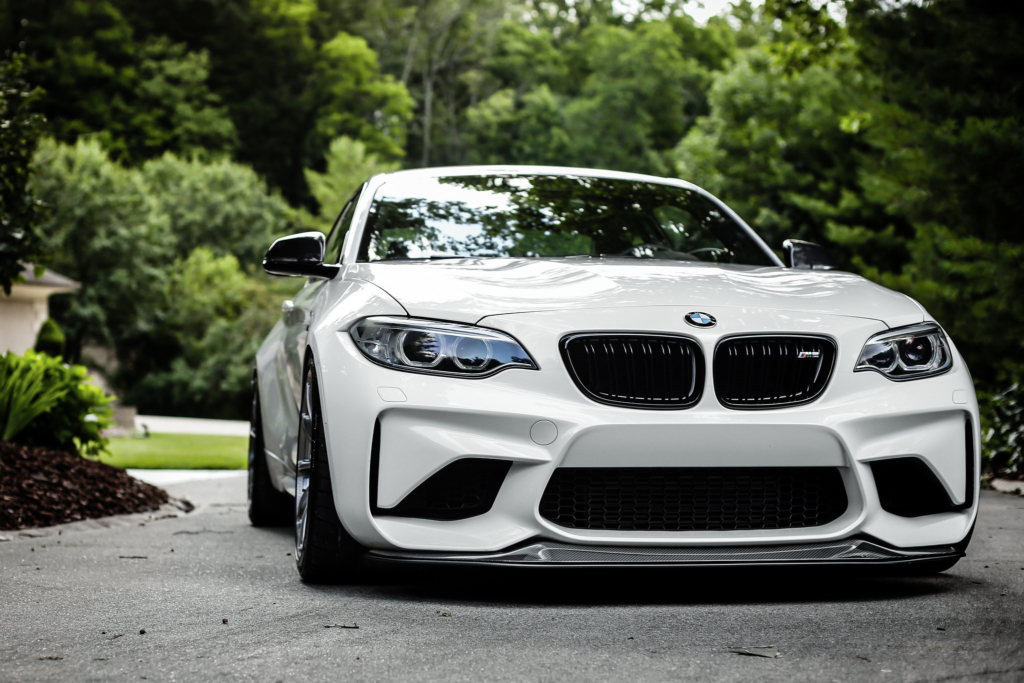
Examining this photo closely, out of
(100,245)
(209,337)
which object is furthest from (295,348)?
(209,337)

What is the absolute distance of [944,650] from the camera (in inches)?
125

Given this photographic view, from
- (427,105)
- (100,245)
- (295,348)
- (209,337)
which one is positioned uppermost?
(427,105)

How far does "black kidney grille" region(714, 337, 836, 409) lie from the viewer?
3.94m

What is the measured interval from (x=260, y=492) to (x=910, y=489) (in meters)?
3.97

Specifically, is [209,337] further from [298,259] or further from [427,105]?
[298,259]

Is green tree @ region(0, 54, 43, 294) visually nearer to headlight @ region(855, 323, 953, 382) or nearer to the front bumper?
the front bumper

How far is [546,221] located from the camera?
530cm

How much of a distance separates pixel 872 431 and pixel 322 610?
1820 mm

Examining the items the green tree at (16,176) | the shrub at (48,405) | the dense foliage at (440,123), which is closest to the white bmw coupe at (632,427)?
the green tree at (16,176)

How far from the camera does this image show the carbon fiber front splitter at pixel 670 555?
3.85 m

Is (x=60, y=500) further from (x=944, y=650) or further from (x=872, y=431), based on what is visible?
(x=944, y=650)

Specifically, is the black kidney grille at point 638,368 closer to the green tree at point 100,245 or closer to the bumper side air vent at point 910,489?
the bumper side air vent at point 910,489

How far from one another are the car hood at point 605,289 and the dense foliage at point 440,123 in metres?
5.87

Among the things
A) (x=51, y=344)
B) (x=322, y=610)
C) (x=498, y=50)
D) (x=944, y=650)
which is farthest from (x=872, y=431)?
(x=498, y=50)
